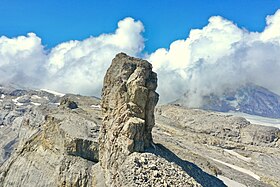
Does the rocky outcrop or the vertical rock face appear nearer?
the vertical rock face

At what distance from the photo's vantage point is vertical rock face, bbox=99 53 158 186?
3394 centimetres

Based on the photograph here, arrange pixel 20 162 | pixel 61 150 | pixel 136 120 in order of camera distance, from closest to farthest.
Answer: pixel 136 120 < pixel 61 150 < pixel 20 162

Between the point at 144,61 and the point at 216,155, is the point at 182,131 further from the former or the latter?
the point at 144,61

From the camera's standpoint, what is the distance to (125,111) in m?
35.8

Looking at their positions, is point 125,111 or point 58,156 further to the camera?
point 58,156

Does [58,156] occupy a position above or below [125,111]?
below

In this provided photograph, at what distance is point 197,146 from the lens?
71.7 metres

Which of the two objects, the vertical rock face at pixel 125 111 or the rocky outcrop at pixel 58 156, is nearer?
the vertical rock face at pixel 125 111

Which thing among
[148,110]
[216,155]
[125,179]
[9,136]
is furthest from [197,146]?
[9,136]

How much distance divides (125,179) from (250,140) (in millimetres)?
63316

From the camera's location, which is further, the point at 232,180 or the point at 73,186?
the point at 232,180

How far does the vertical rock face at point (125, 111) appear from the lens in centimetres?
3394

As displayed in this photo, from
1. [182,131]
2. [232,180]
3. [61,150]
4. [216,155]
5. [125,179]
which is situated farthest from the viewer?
[182,131]

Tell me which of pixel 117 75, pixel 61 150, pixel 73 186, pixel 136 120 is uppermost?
pixel 117 75
